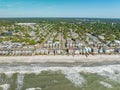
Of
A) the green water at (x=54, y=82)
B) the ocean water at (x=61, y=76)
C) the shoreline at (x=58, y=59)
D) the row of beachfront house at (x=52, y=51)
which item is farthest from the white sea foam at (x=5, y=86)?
the row of beachfront house at (x=52, y=51)

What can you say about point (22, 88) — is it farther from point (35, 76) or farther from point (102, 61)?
point (102, 61)

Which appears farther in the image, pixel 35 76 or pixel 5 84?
pixel 35 76

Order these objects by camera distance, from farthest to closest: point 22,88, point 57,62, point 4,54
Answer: point 4,54 < point 57,62 < point 22,88

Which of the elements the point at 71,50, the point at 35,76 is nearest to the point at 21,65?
the point at 35,76

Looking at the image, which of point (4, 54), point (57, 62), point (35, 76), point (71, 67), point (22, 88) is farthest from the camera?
point (4, 54)

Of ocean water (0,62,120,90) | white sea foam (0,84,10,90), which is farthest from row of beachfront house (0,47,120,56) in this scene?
white sea foam (0,84,10,90)

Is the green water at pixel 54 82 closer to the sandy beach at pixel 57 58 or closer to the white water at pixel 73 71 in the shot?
the white water at pixel 73 71
